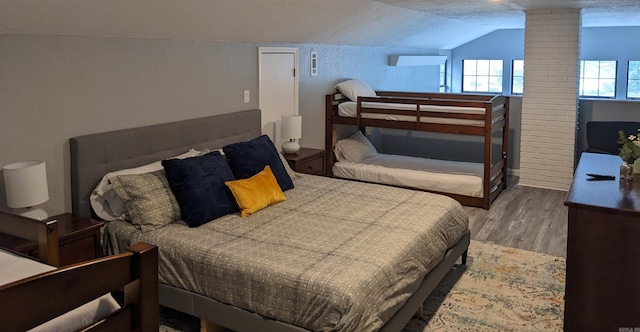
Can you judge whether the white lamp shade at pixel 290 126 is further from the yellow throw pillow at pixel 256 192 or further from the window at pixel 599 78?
the window at pixel 599 78

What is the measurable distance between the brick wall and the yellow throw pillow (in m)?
3.69

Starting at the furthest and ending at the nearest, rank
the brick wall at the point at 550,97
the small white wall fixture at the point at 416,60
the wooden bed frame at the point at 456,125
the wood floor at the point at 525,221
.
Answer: the small white wall fixture at the point at 416,60 → the brick wall at the point at 550,97 → the wooden bed frame at the point at 456,125 → the wood floor at the point at 525,221

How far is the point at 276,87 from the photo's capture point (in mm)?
5254

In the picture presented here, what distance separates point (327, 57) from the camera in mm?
6027

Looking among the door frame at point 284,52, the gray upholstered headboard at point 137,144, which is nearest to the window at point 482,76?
the door frame at point 284,52

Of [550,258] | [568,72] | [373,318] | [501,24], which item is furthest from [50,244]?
[501,24]

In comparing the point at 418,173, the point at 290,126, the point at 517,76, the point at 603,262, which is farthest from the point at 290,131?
the point at 517,76

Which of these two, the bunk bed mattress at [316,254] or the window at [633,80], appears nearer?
the bunk bed mattress at [316,254]

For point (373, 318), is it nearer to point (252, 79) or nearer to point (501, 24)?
point (252, 79)

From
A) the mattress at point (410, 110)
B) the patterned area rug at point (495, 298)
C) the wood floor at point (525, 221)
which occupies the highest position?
the mattress at point (410, 110)

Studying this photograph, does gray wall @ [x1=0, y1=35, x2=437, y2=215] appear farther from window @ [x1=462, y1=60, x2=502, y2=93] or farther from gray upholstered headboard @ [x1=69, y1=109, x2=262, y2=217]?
A: window @ [x1=462, y1=60, x2=502, y2=93]

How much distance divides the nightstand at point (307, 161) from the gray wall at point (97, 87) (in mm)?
637

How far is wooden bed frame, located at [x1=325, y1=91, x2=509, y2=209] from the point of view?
5.27 meters

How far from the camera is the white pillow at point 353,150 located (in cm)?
609
